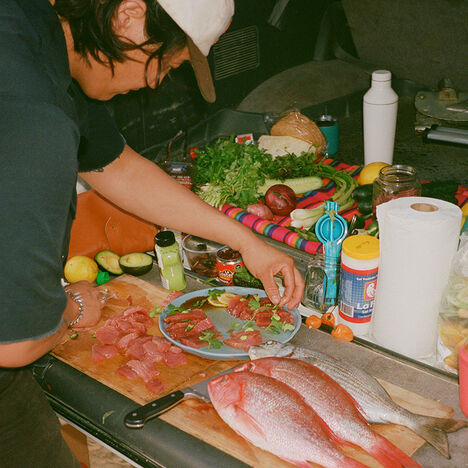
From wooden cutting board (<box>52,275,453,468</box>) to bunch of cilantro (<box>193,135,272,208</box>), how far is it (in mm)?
703

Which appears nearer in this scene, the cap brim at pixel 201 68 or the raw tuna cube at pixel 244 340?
the cap brim at pixel 201 68

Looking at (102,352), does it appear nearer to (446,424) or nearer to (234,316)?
(234,316)

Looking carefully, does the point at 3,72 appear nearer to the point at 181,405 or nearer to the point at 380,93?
the point at 181,405

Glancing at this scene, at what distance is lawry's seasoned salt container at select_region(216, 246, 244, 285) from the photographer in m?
1.95

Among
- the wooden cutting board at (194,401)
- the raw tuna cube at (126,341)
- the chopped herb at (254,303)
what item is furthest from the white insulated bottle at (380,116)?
the raw tuna cube at (126,341)

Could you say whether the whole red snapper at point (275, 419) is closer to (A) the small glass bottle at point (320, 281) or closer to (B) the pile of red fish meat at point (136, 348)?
(B) the pile of red fish meat at point (136, 348)

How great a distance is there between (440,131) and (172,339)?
64.8 inches

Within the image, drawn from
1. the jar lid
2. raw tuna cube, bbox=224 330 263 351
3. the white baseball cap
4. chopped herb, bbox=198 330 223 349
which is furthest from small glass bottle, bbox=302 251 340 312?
the white baseball cap

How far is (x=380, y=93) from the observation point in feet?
8.06

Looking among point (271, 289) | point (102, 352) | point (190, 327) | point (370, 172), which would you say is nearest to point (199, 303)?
point (190, 327)

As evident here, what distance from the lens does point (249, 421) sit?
1288 mm

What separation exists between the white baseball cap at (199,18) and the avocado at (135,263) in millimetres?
944

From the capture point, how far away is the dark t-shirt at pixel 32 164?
0.94 meters

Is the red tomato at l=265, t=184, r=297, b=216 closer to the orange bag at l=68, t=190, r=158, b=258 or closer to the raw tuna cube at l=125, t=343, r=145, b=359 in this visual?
the orange bag at l=68, t=190, r=158, b=258
